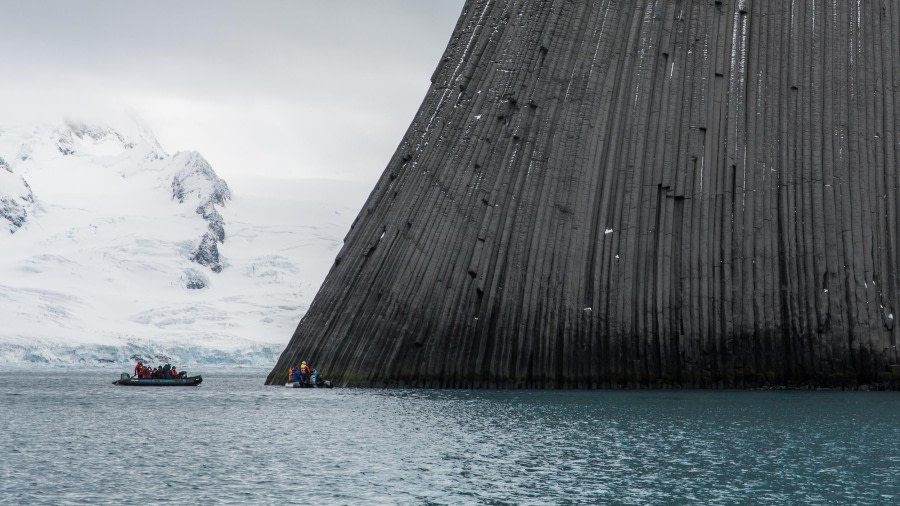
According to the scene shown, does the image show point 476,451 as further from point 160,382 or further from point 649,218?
point 160,382

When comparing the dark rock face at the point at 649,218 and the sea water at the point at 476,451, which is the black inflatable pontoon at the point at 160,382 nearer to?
the dark rock face at the point at 649,218

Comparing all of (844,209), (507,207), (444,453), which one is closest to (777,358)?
(844,209)

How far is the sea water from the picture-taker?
76.6 feet

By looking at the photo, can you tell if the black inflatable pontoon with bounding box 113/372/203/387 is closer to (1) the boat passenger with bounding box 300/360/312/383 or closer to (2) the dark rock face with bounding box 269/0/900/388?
(2) the dark rock face with bounding box 269/0/900/388

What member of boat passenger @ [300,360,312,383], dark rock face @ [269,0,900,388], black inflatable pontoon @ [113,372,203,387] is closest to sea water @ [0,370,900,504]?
dark rock face @ [269,0,900,388]

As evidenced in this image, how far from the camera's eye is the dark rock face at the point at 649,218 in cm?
5041

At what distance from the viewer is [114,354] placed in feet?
614

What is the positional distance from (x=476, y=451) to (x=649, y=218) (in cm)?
2628

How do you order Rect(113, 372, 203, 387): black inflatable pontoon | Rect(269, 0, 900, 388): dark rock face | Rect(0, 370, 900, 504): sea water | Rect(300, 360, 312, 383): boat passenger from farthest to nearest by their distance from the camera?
Rect(113, 372, 203, 387): black inflatable pontoon → Rect(300, 360, 312, 383): boat passenger → Rect(269, 0, 900, 388): dark rock face → Rect(0, 370, 900, 504): sea water

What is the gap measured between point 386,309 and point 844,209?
21.8 metres

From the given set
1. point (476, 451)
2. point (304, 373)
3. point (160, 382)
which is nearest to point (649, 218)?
point (304, 373)

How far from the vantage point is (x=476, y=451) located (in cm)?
2964

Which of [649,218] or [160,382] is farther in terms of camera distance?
[160,382]

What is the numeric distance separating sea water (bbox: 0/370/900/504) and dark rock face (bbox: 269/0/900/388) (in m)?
3.44
